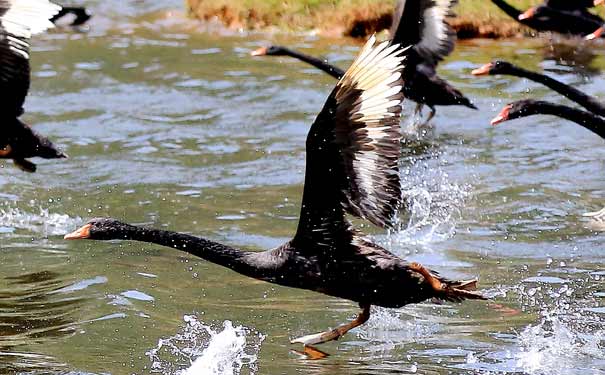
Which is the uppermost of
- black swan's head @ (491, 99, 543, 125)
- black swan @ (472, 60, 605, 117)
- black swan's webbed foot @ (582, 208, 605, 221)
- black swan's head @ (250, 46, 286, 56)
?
black swan @ (472, 60, 605, 117)

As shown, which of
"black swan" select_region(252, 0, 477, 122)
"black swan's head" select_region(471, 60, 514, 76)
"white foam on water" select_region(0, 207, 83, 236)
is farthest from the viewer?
"black swan" select_region(252, 0, 477, 122)

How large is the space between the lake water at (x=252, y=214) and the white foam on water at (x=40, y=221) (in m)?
0.03

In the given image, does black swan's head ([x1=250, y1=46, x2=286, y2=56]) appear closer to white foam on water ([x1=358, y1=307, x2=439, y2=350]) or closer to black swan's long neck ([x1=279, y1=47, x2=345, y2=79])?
black swan's long neck ([x1=279, y1=47, x2=345, y2=79])

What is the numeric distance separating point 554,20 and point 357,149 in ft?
31.6

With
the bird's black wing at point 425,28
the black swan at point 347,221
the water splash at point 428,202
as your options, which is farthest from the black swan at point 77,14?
the black swan at point 347,221

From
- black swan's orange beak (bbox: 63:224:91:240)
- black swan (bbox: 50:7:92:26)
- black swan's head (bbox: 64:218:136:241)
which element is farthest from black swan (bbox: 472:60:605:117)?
black swan (bbox: 50:7:92:26)

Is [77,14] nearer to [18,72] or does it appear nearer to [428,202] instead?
[18,72]

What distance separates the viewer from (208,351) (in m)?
6.32

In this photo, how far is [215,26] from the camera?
59.0 ft

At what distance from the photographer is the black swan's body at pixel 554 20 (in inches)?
587

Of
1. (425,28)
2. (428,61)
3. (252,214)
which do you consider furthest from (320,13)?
(252,214)

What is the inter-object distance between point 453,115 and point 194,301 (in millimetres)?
6558

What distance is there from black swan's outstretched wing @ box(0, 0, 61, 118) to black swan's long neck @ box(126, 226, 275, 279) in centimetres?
251

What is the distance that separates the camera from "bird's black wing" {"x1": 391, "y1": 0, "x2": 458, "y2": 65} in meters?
11.6
